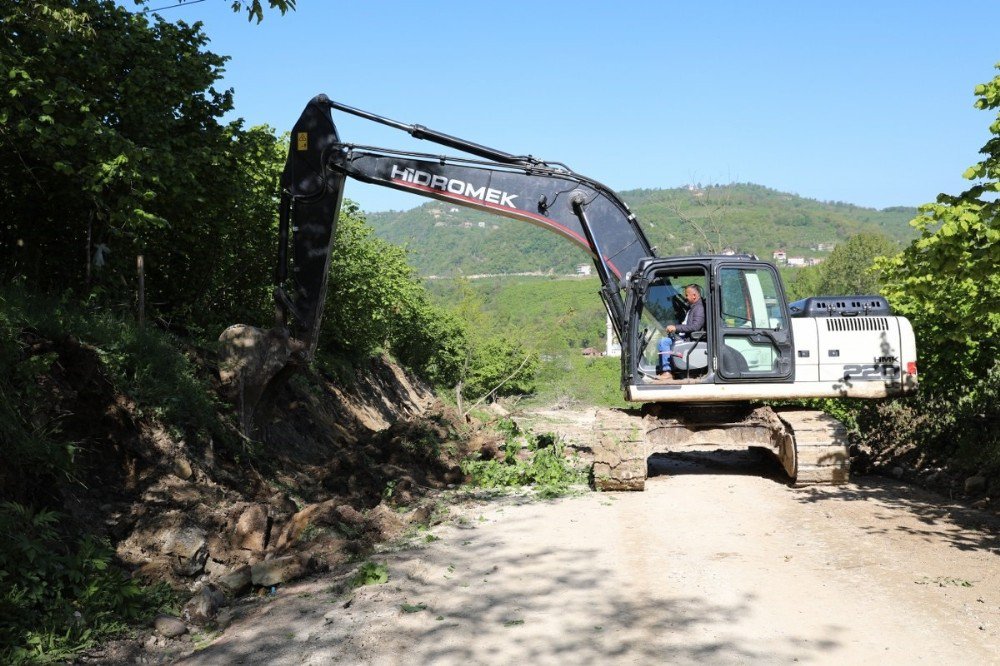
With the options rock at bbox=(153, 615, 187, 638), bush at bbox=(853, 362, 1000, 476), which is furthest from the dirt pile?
bush at bbox=(853, 362, 1000, 476)

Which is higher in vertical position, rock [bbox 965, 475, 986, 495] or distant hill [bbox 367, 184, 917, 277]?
distant hill [bbox 367, 184, 917, 277]

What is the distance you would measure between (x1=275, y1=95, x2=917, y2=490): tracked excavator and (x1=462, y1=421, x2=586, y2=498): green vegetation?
0.99m

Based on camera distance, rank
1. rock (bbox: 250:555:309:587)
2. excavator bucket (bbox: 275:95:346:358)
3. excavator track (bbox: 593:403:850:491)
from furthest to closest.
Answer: excavator bucket (bbox: 275:95:346:358) < excavator track (bbox: 593:403:850:491) < rock (bbox: 250:555:309:587)

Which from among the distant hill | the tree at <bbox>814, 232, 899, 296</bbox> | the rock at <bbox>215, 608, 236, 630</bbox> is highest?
the distant hill

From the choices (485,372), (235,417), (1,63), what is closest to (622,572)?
(235,417)

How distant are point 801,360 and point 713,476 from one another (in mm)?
2014

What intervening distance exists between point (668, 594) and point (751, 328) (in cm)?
492

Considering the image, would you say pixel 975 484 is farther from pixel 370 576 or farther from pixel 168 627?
pixel 168 627

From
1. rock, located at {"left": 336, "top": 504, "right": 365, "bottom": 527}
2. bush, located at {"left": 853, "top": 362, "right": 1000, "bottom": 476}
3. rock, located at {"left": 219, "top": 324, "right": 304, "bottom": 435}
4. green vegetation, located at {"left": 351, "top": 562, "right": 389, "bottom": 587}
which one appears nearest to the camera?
green vegetation, located at {"left": 351, "top": 562, "right": 389, "bottom": 587}

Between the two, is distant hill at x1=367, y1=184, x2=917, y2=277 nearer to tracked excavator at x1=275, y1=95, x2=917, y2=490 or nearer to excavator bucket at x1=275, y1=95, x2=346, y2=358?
tracked excavator at x1=275, y1=95, x2=917, y2=490

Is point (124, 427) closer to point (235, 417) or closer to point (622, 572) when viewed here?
point (235, 417)

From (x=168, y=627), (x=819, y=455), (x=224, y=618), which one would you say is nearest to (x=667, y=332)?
(x=819, y=455)

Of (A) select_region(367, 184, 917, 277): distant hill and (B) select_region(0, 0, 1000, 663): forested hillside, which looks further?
(A) select_region(367, 184, 917, 277): distant hill

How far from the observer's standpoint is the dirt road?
17.5 feet
